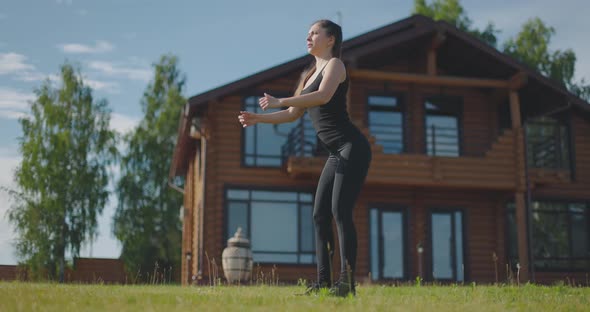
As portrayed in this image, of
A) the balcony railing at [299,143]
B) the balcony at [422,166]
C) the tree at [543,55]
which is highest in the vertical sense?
the tree at [543,55]

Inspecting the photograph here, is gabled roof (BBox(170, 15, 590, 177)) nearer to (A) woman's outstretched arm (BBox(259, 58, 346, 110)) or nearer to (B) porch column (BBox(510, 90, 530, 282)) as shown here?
(B) porch column (BBox(510, 90, 530, 282))

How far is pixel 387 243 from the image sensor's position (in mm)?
21109

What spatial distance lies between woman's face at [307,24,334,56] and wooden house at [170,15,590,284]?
12975 mm

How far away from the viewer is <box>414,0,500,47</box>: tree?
123ft

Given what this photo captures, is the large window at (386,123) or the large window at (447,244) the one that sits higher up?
the large window at (386,123)

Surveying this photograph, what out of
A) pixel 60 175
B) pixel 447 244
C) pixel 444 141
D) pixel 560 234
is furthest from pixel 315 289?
pixel 60 175

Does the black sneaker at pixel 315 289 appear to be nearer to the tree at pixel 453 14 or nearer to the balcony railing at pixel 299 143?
the balcony railing at pixel 299 143

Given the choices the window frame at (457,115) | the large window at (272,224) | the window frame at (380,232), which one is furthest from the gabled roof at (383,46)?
the window frame at (380,232)

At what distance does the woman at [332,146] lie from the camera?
5.85 metres

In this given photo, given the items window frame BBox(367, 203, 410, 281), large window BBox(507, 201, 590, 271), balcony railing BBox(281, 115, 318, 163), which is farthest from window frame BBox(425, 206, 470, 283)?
balcony railing BBox(281, 115, 318, 163)

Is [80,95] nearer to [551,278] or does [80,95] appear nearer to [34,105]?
[34,105]

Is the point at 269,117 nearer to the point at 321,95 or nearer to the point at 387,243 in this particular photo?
the point at 321,95

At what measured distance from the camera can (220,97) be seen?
20531 millimetres

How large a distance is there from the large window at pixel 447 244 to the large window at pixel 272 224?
3555mm
